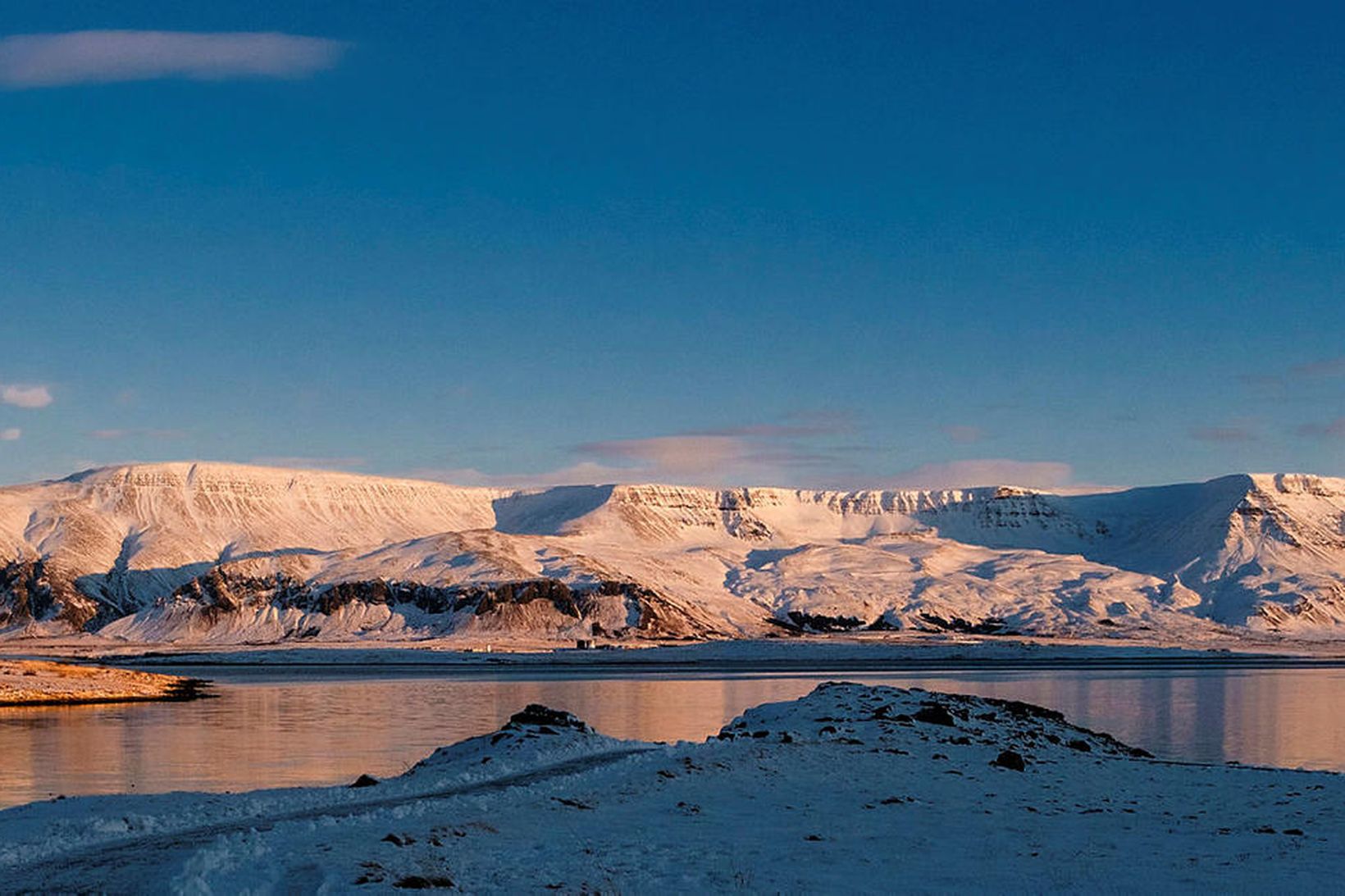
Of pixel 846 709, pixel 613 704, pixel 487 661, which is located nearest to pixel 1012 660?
pixel 487 661

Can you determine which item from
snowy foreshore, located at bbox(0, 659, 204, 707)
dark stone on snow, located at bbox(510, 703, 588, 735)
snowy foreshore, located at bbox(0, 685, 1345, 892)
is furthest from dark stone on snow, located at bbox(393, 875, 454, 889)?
snowy foreshore, located at bbox(0, 659, 204, 707)

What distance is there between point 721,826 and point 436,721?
37.0 metres

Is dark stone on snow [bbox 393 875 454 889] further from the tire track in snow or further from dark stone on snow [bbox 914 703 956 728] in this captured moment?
dark stone on snow [bbox 914 703 956 728]

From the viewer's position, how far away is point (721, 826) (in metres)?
24.1

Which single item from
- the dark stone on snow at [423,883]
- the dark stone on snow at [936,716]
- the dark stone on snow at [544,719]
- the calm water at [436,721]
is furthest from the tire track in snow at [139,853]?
the dark stone on snow at [936,716]

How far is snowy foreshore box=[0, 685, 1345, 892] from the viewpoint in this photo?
18.7 metres

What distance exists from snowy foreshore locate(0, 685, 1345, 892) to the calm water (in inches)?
297

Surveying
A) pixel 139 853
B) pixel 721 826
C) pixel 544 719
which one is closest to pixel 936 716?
pixel 544 719

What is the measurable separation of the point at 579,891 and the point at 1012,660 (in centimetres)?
14790

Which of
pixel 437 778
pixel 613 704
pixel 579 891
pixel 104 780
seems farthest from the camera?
pixel 613 704

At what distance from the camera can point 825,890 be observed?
18156 millimetres

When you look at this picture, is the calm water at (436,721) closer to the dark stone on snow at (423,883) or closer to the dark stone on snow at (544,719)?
the dark stone on snow at (544,719)

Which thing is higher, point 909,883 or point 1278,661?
point 909,883

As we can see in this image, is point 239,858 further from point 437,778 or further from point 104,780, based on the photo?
point 104,780
